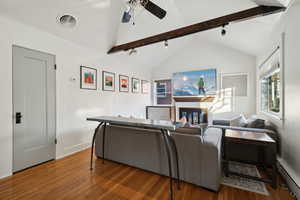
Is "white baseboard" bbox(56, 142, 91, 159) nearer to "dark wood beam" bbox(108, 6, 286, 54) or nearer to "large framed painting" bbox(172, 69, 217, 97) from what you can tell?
"dark wood beam" bbox(108, 6, 286, 54)

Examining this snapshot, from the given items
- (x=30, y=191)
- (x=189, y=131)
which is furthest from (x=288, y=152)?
(x=30, y=191)

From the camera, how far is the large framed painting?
4984mm

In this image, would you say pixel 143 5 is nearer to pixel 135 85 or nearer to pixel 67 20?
pixel 67 20

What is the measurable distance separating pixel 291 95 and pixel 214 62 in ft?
10.9

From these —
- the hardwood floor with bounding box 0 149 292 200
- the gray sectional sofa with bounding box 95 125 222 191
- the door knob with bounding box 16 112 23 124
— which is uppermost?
the door knob with bounding box 16 112 23 124

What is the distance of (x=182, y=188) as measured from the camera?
185 centimetres

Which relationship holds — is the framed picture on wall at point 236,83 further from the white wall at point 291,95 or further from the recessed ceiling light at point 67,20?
the recessed ceiling light at point 67,20

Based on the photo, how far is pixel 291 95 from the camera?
A: 192 cm

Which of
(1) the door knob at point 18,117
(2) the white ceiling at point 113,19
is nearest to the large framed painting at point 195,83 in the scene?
(2) the white ceiling at point 113,19

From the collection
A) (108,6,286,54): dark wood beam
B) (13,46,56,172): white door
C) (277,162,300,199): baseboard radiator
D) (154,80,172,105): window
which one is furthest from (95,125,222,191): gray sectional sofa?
(154,80,172,105): window

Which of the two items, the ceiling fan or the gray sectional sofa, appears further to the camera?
the ceiling fan

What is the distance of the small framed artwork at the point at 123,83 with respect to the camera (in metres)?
4.55

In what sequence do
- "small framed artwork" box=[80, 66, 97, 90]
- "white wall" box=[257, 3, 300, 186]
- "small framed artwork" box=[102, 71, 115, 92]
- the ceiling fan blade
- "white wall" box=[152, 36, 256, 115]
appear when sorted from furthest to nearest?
1. "white wall" box=[152, 36, 256, 115]
2. "small framed artwork" box=[102, 71, 115, 92]
3. "small framed artwork" box=[80, 66, 97, 90]
4. the ceiling fan blade
5. "white wall" box=[257, 3, 300, 186]

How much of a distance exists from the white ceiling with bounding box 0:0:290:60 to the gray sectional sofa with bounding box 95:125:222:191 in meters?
2.18
